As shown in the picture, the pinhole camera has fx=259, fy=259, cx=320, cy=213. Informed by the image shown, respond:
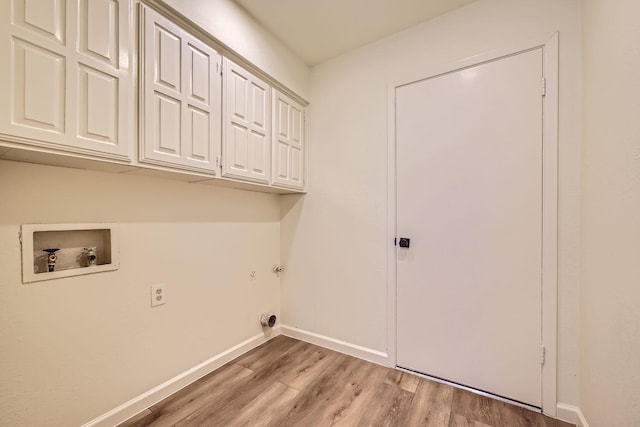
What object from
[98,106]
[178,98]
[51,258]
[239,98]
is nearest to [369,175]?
[239,98]

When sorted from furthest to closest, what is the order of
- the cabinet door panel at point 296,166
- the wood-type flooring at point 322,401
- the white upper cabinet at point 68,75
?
the cabinet door panel at point 296,166
the wood-type flooring at point 322,401
the white upper cabinet at point 68,75

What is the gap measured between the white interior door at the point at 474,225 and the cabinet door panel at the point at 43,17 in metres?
1.86

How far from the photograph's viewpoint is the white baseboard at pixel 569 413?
140 centimetres

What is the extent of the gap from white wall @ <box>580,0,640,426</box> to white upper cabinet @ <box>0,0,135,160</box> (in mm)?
2042

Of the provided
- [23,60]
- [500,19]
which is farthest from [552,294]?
[23,60]

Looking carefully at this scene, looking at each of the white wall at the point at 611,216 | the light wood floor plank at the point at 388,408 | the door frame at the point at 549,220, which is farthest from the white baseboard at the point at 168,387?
the white wall at the point at 611,216

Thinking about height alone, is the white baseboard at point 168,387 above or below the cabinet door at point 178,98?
below

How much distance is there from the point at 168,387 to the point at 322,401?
97 cm

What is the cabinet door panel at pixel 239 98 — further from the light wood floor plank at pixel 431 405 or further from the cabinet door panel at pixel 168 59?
the light wood floor plank at pixel 431 405

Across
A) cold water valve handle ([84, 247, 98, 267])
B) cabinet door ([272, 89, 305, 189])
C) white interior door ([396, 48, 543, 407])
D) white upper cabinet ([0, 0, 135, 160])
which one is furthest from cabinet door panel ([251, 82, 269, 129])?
cold water valve handle ([84, 247, 98, 267])

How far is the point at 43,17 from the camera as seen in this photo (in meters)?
0.98

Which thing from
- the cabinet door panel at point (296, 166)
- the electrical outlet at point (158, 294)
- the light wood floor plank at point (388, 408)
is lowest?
the light wood floor plank at point (388, 408)

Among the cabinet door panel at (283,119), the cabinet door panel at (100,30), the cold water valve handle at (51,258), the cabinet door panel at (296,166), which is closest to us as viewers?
the cabinet door panel at (100,30)

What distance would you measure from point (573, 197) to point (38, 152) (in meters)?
2.53
